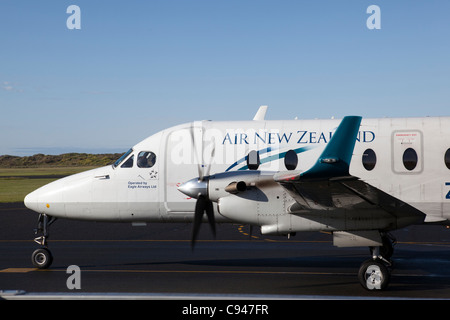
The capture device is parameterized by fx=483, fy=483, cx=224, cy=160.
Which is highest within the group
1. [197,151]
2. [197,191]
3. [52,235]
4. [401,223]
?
[197,151]

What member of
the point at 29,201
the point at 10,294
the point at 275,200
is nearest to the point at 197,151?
the point at 275,200

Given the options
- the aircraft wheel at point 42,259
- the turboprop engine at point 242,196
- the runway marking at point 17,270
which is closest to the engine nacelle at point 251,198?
the turboprop engine at point 242,196

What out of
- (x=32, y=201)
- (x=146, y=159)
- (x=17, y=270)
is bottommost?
(x=17, y=270)

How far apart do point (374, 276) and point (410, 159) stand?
114 inches

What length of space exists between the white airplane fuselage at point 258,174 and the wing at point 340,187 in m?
0.30

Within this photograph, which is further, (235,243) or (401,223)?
(235,243)

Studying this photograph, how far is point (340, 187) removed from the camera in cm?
962

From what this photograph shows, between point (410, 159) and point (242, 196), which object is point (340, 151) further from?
point (410, 159)

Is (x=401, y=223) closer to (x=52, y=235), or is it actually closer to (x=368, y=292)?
(x=368, y=292)

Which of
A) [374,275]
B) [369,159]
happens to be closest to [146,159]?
[369,159]

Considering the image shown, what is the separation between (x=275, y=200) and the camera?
35.8ft

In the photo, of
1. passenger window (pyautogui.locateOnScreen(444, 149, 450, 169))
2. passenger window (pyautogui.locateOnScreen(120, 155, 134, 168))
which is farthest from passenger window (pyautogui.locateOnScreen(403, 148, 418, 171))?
passenger window (pyautogui.locateOnScreen(120, 155, 134, 168))
